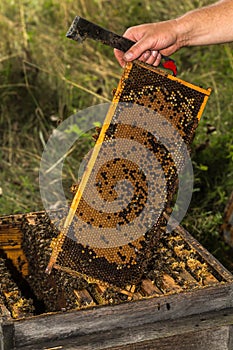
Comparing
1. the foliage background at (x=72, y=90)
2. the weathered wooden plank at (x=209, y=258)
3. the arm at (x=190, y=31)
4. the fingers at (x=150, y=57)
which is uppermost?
the arm at (x=190, y=31)

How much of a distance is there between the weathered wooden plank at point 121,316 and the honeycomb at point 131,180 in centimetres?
17

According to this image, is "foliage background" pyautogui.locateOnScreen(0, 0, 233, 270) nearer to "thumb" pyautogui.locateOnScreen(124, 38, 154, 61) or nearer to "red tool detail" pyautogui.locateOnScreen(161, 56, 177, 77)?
"red tool detail" pyautogui.locateOnScreen(161, 56, 177, 77)

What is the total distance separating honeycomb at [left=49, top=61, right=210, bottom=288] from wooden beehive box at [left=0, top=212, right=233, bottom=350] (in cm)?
13

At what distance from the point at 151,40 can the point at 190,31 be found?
0.32 metres

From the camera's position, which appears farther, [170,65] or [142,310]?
[170,65]

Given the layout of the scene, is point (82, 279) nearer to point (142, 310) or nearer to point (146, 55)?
point (142, 310)

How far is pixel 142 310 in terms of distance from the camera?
2.54 m

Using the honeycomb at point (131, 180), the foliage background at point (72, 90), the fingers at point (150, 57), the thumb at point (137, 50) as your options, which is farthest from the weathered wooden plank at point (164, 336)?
the foliage background at point (72, 90)

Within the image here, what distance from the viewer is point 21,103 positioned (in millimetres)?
5875

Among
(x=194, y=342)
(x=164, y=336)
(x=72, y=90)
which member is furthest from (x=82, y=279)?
(x=72, y=90)

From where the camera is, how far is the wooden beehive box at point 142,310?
242 centimetres

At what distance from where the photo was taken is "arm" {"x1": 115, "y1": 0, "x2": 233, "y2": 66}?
2832 mm

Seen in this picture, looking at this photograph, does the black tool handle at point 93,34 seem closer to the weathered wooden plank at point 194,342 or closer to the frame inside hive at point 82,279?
the frame inside hive at point 82,279

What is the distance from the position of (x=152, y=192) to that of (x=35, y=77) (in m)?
3.56
